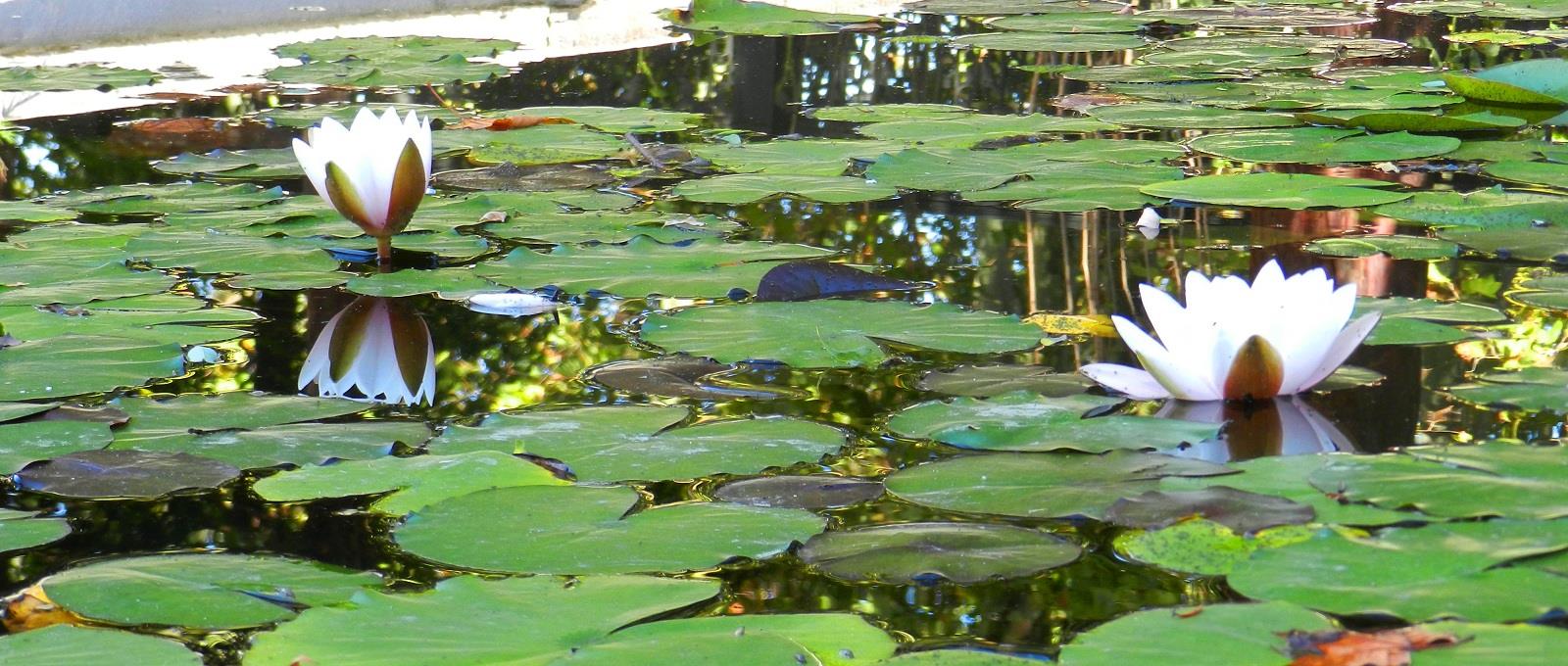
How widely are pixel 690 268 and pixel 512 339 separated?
0.37 m

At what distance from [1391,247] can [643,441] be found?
1319 millimetres

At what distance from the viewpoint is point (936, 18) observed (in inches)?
241

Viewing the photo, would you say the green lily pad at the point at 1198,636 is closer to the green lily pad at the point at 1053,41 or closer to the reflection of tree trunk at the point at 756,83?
the reflection of tree trunk at the point at 756,83

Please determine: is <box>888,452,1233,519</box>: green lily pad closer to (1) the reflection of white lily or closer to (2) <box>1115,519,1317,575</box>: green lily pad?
(2) <box>1115,519,1317,575</box>: green lily pad

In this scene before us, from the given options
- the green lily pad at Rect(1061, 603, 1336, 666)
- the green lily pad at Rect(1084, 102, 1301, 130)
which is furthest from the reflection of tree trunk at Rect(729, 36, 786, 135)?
the green lily pad at Rect(1061, 603, 1336, 666)

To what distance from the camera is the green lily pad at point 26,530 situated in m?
1.35

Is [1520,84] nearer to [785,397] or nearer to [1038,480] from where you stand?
[785,397]

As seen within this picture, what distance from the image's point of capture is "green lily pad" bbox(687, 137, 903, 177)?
3121 millimetres

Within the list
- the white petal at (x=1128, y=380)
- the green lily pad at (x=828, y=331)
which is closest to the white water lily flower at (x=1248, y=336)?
the white petal at (x=1128, y=380)

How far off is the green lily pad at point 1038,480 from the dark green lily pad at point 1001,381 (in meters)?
0.24

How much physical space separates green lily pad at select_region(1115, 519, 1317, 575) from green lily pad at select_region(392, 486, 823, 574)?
27 centimetres

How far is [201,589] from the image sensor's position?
125cm

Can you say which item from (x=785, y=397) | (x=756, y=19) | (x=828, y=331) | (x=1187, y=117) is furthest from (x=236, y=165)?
(x=756, y=19)

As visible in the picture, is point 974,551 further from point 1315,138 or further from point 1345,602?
point 1315,138
